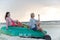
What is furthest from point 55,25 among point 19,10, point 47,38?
point 19,10

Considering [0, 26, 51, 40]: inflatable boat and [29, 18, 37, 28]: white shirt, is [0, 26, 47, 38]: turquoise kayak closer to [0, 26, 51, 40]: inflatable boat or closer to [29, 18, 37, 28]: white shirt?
[0, 26, 51, 40]: inflatable boat

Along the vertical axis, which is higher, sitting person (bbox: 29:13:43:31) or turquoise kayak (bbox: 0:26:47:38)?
sitting person (bbox: 29:13:43:31)

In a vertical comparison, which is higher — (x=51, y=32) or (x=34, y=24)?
(x=34, y=24)

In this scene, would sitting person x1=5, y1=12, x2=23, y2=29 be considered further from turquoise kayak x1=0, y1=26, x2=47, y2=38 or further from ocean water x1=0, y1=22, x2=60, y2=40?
ocean water x1=0, y1=22, x2=60, y2=40

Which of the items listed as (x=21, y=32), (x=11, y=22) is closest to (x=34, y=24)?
(x=21, y=32)

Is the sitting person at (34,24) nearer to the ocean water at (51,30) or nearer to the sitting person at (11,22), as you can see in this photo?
the ocean water at (51,30)

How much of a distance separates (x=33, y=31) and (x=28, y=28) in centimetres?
11

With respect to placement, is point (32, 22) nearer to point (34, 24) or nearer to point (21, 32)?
point (34, 24)

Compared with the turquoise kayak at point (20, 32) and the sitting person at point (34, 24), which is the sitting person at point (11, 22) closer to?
the turquoise kayak at point (20, 32)

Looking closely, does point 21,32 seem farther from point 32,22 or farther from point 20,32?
point 32,22

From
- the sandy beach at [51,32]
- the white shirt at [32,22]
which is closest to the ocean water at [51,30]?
the sandy beach at [51,32]

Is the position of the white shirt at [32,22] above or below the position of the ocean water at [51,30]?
above

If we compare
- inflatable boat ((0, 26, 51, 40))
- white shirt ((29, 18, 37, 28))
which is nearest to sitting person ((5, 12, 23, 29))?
inflatable boat ((0, 26, 51, 40))

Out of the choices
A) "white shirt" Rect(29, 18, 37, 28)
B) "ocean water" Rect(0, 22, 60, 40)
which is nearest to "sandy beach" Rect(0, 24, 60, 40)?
"ocean water" Rect(0, 22, 60, 40)
